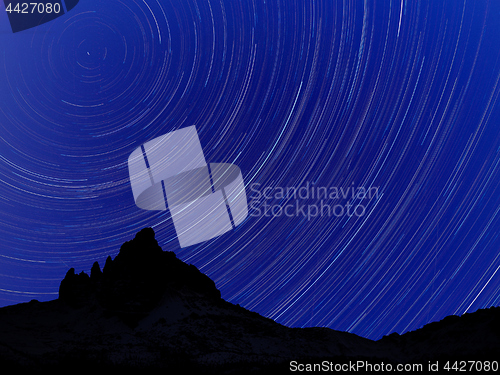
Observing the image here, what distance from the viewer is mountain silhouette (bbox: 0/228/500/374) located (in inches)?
2126

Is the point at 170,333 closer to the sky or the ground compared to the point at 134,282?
closer to the ground

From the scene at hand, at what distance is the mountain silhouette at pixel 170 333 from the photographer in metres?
54.0

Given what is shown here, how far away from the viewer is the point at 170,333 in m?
77.6

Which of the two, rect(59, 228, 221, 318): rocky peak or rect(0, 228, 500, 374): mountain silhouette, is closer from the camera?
rect(0, 228, 500, 374): mountain silhouette

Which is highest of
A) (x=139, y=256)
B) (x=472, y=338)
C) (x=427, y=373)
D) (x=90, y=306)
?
(x=139, y=256)

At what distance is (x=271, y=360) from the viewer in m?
58.3

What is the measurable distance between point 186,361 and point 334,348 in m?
29.1

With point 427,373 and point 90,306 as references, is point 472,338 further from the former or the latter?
point 90,306

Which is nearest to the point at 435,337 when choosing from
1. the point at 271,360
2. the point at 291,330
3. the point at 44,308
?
the point at 291,330

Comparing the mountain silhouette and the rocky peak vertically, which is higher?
the rocky peak

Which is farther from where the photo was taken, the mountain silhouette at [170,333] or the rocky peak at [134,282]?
the rocky peak at [134,282]

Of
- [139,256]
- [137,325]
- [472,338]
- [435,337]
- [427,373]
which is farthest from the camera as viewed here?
[139,256]

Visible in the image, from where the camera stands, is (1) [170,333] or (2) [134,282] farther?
(2) [134,282]

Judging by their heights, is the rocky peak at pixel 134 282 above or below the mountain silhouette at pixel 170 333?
above
